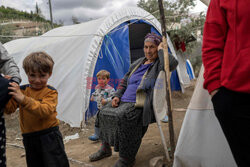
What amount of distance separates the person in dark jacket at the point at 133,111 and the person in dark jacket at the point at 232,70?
3.76ft

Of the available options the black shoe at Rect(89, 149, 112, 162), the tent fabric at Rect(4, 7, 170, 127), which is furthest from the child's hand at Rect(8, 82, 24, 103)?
the tent fabric at Rect(4, 7, 170, 127)

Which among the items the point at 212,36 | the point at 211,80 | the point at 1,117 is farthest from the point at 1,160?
the point at 212,36

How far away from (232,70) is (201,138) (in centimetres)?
95

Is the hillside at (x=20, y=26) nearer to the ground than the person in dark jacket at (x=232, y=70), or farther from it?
farther from it

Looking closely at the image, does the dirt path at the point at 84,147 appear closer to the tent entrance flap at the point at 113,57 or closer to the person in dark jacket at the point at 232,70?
the tent entrance flap at the point at 113,57

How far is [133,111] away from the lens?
Answer: 2.46m

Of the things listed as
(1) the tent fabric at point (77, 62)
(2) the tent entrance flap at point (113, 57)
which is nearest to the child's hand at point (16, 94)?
(1) the tent fabric at point (77, 62)

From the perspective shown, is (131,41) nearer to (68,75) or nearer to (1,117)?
(68,75)

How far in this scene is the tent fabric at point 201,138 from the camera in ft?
6.17

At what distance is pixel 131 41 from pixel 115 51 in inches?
86.9

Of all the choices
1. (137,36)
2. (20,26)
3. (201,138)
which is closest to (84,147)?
(201,138)

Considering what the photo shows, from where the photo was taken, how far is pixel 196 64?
460 inches

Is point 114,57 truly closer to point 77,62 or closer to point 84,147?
point 77,62

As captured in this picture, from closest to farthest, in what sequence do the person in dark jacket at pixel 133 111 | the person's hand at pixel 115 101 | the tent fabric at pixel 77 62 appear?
the person in dark jacket at pixel 133 111, the person's hand at pixel 115 101, the tent fabric at pixel 77 62
